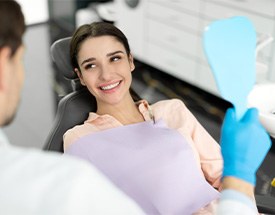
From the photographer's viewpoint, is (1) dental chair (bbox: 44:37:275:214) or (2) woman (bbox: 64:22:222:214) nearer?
(2) woman (bbox: 64:22:222:214)

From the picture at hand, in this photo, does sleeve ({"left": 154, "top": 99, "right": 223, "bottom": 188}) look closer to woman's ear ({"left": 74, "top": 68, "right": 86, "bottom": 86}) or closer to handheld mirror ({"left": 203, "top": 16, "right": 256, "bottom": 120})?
woman's ear ({"left": 74, "top": 68, "right": 86, "bottom": 86})

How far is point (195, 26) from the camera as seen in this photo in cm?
326

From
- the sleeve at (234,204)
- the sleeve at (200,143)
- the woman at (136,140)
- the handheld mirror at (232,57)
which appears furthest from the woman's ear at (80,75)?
the sleeve at (234,204)

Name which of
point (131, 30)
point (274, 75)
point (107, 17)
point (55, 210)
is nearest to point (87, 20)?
point (107, 17)

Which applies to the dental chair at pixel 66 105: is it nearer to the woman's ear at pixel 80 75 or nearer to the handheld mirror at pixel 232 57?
the woman's ear at pixel 80 75

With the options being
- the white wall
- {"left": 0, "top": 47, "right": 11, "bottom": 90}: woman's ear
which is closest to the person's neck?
{"left": 0, "top": 47, "right": 11, "bottom": 90}: woman's ear

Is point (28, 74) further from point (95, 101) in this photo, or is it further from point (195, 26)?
point (95, 101)

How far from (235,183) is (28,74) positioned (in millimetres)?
2943

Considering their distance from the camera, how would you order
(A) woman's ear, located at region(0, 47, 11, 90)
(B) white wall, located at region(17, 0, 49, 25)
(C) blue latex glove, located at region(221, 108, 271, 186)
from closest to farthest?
(A) woman's ear, located at region(0, 47, 11, 90)
(C) blue latex glove, located at region(221, 108, 271, 186)
(B) white wall, located at region(17, 0, 49, 25)

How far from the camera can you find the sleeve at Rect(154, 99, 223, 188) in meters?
1.58

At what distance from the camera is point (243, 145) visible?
1072mm

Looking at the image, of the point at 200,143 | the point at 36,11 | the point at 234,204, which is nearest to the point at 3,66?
the point at 234,204

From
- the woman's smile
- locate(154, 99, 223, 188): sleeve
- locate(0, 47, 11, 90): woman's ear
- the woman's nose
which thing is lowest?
locate(154, 99, 223, 188): sleeve

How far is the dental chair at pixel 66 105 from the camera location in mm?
1576
